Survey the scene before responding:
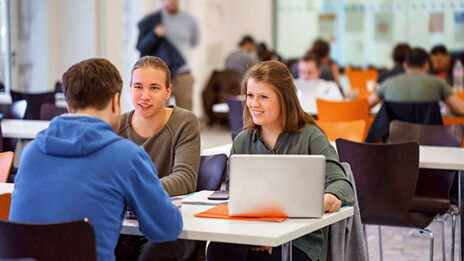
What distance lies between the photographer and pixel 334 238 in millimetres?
2795

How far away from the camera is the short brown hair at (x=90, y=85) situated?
7.03ft

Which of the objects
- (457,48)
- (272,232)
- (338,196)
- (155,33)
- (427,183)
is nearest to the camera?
(272,232)

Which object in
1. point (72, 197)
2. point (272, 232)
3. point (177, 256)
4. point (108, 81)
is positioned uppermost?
point (108, 81)

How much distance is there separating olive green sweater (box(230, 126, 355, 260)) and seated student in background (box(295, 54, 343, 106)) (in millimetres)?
3582

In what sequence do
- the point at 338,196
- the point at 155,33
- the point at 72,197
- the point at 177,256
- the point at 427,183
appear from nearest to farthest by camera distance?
the point at 72,197 → the point at 338,196 → the point at 177,256 → the point at 427,183 → the point at 155,33

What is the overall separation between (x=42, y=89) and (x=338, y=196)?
6.94 meters

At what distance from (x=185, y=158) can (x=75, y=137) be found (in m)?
1.08

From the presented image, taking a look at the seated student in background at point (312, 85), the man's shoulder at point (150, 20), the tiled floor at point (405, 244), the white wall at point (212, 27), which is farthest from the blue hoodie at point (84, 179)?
the white wall at point (212, 27)

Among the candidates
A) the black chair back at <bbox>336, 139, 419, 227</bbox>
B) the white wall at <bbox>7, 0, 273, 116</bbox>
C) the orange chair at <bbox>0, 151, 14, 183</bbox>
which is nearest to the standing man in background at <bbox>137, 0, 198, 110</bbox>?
the white wall at <bbox>7, 0, 273, 116</bbox>

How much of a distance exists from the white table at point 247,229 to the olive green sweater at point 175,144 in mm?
639

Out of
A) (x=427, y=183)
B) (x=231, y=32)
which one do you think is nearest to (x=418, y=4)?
(x=231, y=32)

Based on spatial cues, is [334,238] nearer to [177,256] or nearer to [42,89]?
[177,256]

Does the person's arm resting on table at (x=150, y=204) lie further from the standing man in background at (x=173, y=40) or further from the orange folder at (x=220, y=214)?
the standing man in background at (x=173, y=40)

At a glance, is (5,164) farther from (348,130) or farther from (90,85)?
(348,130)
